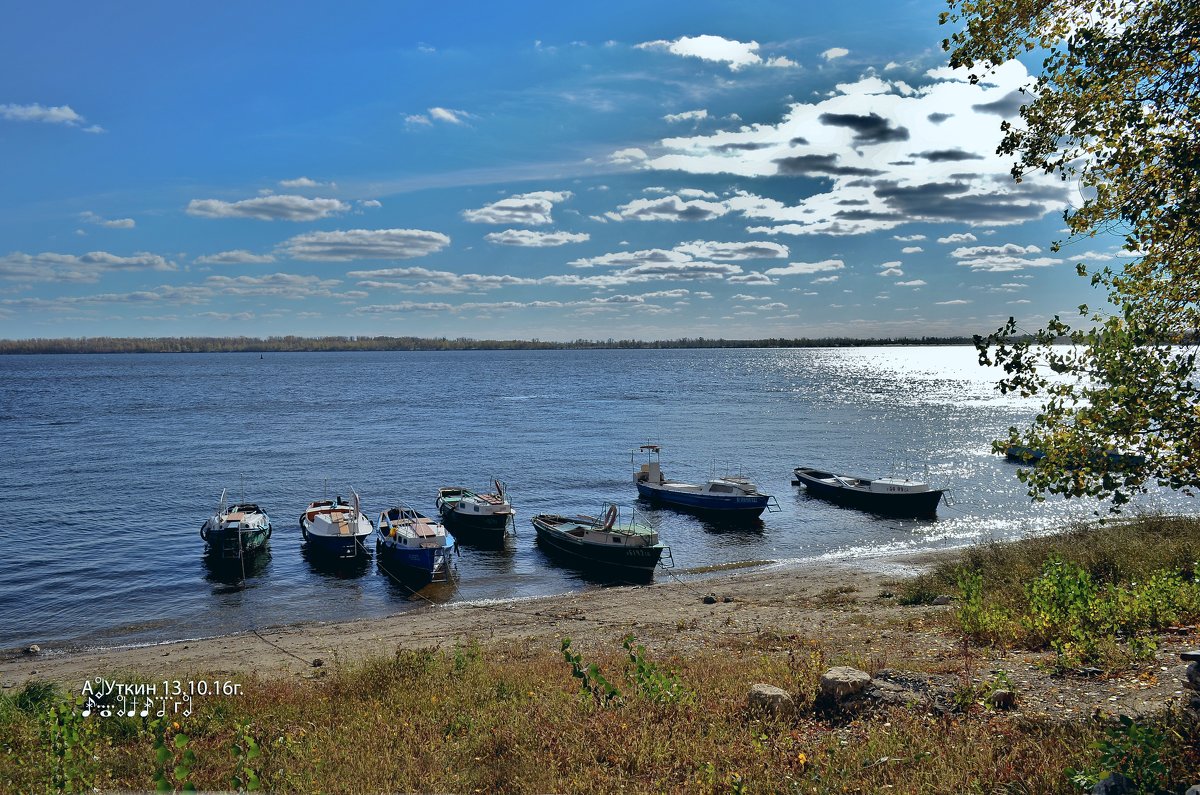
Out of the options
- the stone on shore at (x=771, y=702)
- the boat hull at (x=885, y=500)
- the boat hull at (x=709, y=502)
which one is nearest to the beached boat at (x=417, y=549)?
the boat hull at (x=709, y=502)

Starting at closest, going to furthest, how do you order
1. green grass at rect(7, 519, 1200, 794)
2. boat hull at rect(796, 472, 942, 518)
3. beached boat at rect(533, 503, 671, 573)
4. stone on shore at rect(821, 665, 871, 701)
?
green grass at rect(7, 519, 1200, 794)
stone on shore at rect(821, 665, 871, 701)
beached boat at rect(533, 503, 671, 573)
boat hull at rect(796, 472, 942, 518)

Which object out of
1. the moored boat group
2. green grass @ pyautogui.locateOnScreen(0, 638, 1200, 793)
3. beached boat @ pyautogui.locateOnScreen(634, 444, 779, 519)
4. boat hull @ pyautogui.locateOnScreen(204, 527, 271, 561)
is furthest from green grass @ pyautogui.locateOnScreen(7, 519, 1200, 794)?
beached boat @ pyautogui.locateOnScreen(634, 444, 779, 519)

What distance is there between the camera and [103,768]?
9133 millimetres

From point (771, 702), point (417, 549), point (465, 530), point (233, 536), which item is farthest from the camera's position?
point (465, 530)

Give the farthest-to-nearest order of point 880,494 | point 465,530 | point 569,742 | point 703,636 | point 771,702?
1. point 880,494
2. point 465,530
3. point 703,636
4. point 771,702
5. point 569,742

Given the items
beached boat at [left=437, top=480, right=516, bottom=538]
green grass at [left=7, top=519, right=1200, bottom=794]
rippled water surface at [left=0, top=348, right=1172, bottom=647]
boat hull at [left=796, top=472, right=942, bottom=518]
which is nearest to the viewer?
green grass at [left=7, top=519, right=1200, bottom=794]

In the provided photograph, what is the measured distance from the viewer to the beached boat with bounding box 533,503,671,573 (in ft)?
110

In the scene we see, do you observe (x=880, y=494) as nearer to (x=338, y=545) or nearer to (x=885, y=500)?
(x=885, y=500)

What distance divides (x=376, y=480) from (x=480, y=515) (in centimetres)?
1937

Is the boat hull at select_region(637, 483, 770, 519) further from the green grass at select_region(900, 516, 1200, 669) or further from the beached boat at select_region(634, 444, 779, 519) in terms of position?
the green grass at select_region(900, 516, 1200, 669)

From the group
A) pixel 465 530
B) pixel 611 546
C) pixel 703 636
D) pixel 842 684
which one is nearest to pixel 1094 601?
pixel 842 684

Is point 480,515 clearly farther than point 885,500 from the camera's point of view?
No

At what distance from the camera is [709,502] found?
4588cm

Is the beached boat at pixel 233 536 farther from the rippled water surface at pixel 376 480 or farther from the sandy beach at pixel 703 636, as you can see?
the sandy beach at pixel 703 636
